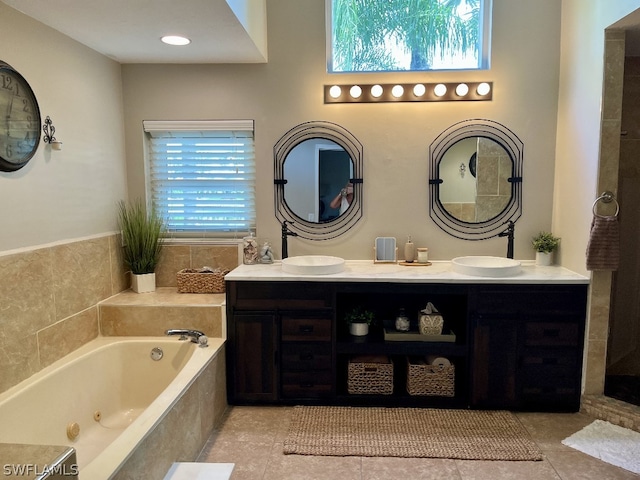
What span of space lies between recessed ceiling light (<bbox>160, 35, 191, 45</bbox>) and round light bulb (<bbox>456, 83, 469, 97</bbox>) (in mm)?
1815

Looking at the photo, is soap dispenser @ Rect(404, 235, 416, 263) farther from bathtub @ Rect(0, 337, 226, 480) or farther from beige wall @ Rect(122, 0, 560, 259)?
bathtub @ Rect(0, 337, 226, 480)

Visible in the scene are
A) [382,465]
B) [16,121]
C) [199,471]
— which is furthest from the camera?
[382,465]

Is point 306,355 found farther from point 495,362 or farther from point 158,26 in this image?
point 158,26

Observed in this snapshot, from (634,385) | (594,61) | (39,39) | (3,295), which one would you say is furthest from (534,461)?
(39,39)

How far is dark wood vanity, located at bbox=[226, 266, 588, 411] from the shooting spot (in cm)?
269

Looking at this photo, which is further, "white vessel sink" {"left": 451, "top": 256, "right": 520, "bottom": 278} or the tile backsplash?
"white vessel sink" {"left": 451, "top": 256, "right": 520, "bottom": 278}

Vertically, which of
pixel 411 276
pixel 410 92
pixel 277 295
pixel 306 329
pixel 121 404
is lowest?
pixel 121 404

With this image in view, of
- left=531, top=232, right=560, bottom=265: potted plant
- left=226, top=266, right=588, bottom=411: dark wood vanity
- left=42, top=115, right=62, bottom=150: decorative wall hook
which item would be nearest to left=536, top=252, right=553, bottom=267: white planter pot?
left=531, top=232, right=560, bottom=265: potted plant

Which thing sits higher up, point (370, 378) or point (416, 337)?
point (416, 337)

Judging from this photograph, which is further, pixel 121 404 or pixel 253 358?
pixel 253 358

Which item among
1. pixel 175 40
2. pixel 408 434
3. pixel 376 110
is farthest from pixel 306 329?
pixel 175 40

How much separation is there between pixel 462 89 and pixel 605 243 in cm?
136

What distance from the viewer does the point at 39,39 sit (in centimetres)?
232

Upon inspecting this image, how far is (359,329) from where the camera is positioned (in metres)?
2.91
